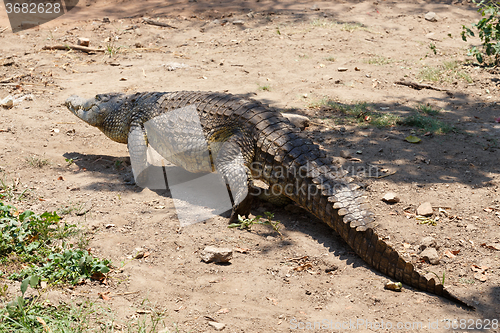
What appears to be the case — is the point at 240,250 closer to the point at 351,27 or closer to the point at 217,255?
the point at 217,255

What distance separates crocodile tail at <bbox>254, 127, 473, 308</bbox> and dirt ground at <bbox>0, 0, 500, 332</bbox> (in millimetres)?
136

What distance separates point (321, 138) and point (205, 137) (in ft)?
5.60

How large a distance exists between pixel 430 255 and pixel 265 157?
1.81 metres

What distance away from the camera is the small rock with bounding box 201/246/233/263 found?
11.4ft

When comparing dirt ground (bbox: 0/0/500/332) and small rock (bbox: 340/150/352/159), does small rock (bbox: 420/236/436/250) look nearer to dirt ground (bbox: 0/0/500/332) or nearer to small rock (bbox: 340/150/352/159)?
dirt ground (bbox: 0/0/500/332)

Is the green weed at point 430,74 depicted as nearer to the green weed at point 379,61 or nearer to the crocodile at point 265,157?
the green weed at point 379,61

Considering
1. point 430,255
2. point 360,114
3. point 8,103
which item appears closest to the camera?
point 430,255

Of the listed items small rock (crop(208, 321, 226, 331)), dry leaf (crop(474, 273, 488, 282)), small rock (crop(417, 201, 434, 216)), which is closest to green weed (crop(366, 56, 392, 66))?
small rock (crop(417, 201, 434, 216))

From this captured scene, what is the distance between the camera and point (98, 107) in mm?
5652

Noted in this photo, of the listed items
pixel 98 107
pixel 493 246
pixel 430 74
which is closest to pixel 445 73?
pixel 430 74

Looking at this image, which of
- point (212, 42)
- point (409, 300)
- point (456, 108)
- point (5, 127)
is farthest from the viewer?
point (212, 42)

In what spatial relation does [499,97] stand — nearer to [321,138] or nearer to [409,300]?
A: [321,138]

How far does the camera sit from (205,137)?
15.7ft

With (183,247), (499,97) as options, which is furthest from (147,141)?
(499,97)
